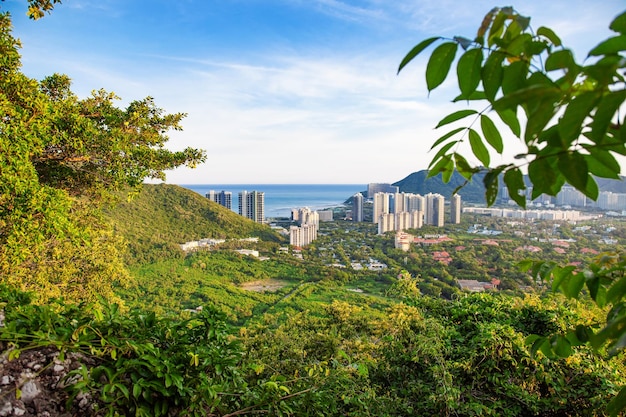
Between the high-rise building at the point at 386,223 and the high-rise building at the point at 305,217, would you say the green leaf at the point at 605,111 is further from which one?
the high-rise building at the point at 305,217

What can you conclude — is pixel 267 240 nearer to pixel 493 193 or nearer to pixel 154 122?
pixel 154 122

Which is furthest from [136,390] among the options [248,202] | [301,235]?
[248,202]

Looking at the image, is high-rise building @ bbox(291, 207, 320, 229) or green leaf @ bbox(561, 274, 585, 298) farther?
high-rise building @ bbox(291, 207, 320, 229)

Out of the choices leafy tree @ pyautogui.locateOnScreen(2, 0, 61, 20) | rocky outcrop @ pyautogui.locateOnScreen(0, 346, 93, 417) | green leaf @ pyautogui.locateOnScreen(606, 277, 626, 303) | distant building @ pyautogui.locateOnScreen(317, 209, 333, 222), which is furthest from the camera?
distant building @ pyautogui.locateOnScreen(317, 209, 333, 222)

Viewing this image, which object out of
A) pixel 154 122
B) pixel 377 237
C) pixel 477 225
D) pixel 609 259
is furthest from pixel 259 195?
pixel 609 259

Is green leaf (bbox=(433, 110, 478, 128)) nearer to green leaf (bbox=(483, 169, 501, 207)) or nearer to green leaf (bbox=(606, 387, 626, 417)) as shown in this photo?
green leaf (bbox=(483, 169, 501, 207))

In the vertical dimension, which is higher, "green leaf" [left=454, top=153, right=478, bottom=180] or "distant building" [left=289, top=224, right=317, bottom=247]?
"green leaf" [left=454, top=153, right=478, bottom=180]

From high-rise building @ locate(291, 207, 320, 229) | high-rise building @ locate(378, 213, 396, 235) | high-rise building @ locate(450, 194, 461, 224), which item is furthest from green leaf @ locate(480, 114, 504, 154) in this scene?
high-rise building @ locate(450, 194, 461, 224)
